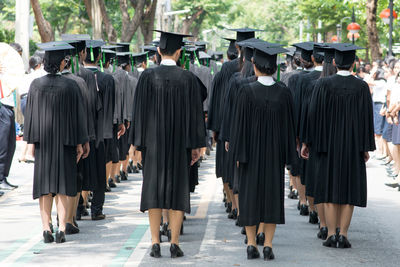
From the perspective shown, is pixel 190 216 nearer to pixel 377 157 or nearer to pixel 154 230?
pixel 154 230

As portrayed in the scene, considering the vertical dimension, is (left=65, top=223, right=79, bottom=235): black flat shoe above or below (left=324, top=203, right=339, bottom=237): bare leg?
below

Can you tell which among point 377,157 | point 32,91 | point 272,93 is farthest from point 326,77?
point 377,157

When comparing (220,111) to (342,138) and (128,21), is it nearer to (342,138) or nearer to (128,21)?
(342,138)

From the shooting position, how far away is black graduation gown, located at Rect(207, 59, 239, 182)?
10.2 m

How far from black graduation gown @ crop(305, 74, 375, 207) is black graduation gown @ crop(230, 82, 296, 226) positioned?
0.81 metres

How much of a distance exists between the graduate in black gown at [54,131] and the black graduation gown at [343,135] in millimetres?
2545

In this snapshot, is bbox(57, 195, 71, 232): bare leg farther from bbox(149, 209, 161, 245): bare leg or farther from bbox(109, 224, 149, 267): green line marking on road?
bbox(149, 209, 161, 245): bare leg

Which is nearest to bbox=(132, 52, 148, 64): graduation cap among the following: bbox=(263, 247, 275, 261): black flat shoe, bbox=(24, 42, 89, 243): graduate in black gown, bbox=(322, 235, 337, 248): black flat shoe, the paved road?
the paved road

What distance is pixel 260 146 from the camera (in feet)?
25.2

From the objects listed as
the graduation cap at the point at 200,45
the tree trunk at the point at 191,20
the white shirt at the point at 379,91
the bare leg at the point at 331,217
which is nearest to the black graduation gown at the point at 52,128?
the bare leg at the point at 331,217

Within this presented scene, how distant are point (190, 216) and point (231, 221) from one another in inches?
26.1

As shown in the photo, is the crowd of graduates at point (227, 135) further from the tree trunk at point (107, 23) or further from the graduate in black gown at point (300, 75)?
the tree trunk at point (107, 23)

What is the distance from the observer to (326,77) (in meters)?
8.48

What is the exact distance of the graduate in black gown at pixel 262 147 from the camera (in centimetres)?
764
